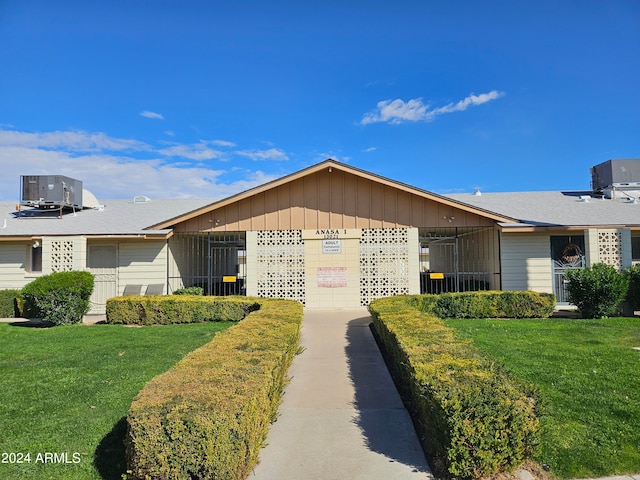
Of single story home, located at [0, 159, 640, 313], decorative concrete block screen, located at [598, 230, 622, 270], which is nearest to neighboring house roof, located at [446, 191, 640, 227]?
single story home, located at [0, 159, 640, 313]

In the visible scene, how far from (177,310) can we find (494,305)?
28.9ft

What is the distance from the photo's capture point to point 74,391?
5.83 metres

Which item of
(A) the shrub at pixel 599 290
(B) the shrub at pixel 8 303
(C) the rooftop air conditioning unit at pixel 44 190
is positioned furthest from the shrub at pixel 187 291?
(A) the shrub at pixel 599 290

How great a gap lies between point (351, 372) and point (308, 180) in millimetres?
8510

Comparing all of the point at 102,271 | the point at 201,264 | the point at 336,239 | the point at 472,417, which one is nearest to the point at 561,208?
the point at 336,239

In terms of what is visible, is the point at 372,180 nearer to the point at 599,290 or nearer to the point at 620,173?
the point at 599,290

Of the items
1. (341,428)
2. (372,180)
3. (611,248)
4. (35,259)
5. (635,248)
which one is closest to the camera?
(341,428)

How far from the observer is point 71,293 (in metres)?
12.0

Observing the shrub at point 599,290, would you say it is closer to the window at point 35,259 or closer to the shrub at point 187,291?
the shrub at point 187,291

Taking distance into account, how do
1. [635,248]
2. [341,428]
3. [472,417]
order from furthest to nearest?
[635,248]
[341,428]
[472,417]

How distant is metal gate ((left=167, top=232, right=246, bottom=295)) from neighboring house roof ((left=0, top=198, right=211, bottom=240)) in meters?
1.35

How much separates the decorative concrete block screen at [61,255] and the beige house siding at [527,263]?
14217mm

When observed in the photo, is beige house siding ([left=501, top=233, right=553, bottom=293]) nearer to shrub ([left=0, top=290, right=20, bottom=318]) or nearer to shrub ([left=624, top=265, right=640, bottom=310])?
shrub ([left=624, top=265, right=640, bottom=310])

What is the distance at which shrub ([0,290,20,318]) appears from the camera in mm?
14305
